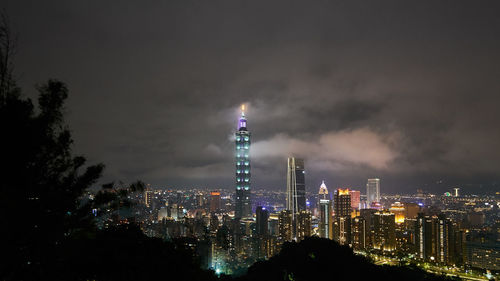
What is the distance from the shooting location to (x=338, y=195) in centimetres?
3891

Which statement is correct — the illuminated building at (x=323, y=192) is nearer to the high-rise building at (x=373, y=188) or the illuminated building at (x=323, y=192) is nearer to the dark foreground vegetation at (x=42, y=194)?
the high-rise building at (x=373, y=188)

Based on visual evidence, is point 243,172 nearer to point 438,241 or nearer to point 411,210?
point 411,210

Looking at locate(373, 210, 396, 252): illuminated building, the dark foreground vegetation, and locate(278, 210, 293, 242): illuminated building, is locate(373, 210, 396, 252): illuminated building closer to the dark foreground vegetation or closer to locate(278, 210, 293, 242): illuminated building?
locate(278, 210, 293, 242): illuminated building

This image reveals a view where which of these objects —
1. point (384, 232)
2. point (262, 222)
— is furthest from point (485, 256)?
point (262, 222)

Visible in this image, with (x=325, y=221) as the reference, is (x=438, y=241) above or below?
above

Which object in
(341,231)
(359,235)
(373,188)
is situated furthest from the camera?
(373,188)

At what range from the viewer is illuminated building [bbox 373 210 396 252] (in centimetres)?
2582

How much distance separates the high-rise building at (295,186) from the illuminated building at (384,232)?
23416mm

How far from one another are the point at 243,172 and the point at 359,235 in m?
25.6

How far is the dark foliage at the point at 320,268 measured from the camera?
37.0 feet

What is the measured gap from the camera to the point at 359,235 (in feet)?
89.4

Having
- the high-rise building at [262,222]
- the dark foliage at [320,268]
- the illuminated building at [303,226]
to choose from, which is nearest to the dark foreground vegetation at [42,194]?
the dark foliage at [320,268]

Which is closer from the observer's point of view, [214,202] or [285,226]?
[285,226]

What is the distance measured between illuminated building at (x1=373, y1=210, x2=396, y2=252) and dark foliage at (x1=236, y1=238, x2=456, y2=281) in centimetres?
1252
